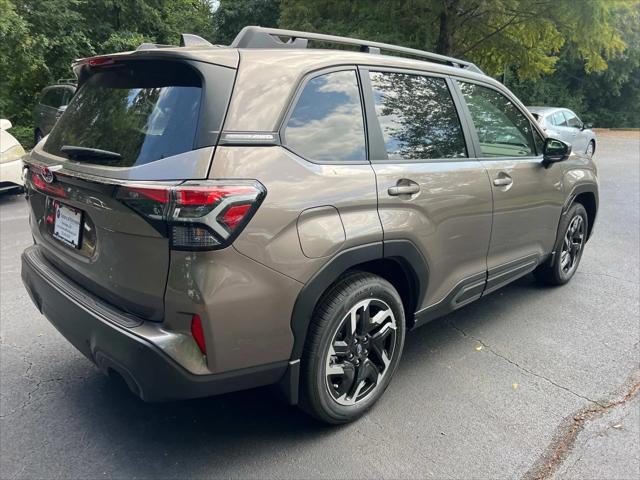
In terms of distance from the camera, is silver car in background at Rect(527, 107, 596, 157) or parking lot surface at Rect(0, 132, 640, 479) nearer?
parking lot surface at Rect(0, 132, 640, 479)

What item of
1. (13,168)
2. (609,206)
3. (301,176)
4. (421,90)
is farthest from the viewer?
(609,206)

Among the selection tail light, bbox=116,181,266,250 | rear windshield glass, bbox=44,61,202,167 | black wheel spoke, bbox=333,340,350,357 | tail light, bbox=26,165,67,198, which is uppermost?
rear windshield glass, bbox=44,61,202,167

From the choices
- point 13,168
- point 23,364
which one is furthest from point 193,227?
point 13,168

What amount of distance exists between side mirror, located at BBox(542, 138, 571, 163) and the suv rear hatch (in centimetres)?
285

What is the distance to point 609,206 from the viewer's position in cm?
888

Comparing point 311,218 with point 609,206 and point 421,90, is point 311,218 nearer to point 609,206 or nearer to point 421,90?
point 421,90

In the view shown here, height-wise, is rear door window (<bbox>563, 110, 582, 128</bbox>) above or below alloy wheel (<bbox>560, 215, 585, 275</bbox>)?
above

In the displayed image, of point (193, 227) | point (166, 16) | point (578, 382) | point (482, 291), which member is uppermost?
point (166, 16)

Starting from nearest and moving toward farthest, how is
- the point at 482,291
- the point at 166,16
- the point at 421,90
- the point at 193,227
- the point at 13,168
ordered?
the point at 193,227
the point at 421,90
the point at 482,291
the point at 13,168
the point at 166,16

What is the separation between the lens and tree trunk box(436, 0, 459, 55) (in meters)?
13.3

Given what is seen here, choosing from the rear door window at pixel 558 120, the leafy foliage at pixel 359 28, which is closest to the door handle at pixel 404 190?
the leafy foliage at pixel 359 28

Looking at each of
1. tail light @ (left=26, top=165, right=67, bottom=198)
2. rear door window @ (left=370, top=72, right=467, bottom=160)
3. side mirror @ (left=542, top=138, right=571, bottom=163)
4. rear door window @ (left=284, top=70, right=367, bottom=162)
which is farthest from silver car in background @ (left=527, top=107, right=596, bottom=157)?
tail light @ (left=26, top=165, right=67, bottom=198)

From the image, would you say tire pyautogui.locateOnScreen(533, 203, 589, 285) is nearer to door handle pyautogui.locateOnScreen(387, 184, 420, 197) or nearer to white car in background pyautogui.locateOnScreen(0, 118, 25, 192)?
door handle pyautogui.locateOnScreen(387, 184, 420, 197)

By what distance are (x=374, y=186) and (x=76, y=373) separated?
2.16m
